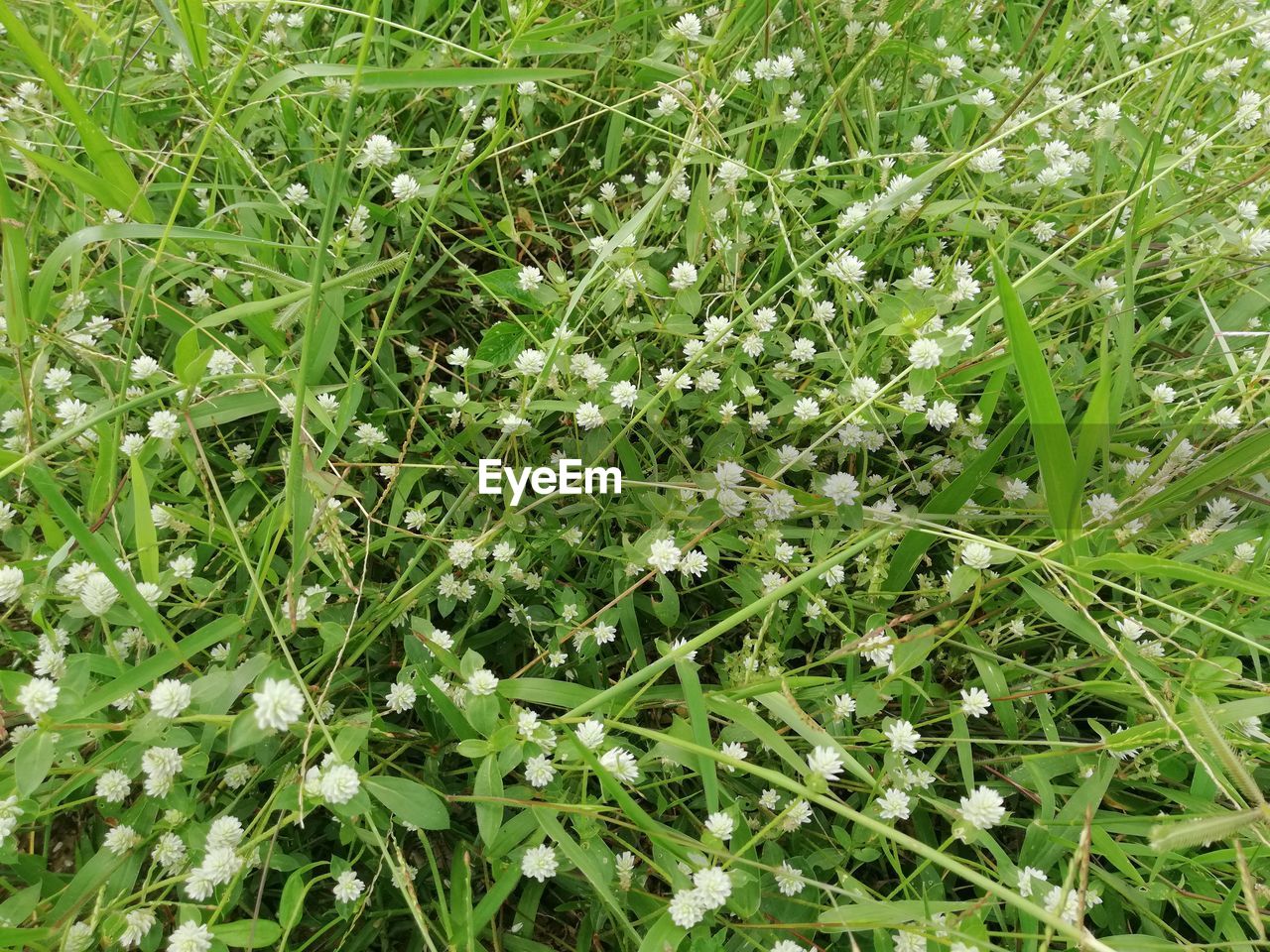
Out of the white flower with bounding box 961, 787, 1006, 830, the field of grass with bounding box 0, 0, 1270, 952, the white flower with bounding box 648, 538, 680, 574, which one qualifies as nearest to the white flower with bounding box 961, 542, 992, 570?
the field of grass with bounding box 0, 0, 1270, 952

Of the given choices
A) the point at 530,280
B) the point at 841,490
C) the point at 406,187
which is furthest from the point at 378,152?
the point at 841,490

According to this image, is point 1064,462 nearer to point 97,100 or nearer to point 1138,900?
point 1138,900

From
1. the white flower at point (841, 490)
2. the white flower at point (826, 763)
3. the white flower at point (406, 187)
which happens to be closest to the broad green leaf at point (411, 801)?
the white flower at point (826, 763)

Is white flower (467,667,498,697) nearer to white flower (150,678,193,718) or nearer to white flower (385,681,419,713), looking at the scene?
white flower (385,681,419,713)

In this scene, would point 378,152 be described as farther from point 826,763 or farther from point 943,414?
point 826,763

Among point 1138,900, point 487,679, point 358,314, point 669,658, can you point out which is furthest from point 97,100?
point 1138,900

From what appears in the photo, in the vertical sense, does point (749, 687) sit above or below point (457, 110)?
below
